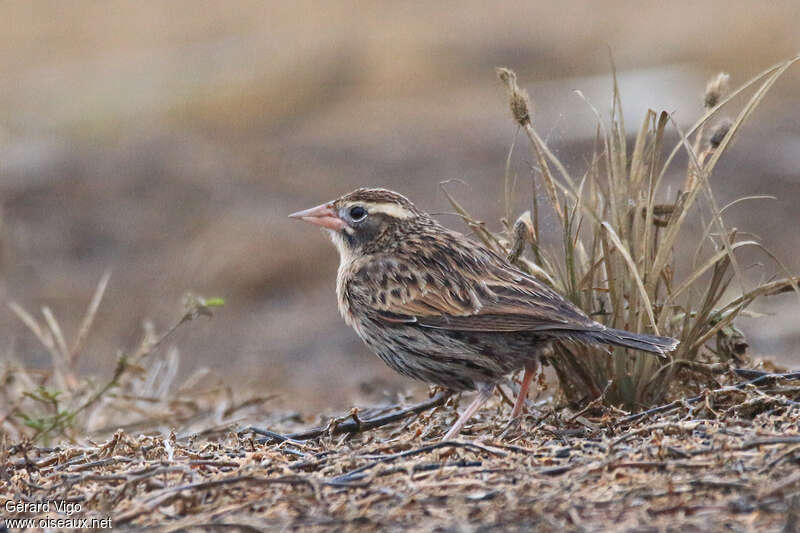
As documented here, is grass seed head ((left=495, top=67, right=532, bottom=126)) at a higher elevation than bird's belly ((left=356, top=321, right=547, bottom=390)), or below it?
higher

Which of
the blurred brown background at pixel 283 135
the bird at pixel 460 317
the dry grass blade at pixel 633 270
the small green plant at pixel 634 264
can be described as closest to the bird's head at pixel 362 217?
the bird at pixel 460 317

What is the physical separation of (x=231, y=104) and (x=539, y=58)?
5.38m

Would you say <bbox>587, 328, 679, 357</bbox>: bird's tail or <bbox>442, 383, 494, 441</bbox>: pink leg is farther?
<bbox>442, 383, 494, 441</bbox>: pink leg

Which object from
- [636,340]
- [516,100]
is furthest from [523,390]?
[516,100]

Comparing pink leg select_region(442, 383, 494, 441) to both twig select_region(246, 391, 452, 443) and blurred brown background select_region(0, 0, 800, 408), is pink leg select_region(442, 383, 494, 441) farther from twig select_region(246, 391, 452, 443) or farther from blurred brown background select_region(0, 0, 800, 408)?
blurred brown background select_region(0, 0, 800, 408)

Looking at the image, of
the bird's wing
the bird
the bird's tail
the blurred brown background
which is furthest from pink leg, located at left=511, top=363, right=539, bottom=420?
the blurred brown background

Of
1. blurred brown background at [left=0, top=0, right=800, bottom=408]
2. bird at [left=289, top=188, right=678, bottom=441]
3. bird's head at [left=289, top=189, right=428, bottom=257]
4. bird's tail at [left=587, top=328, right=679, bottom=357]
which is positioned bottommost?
bird's tail at [left=587, top=328, right=679, bottom=357]

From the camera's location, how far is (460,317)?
566cm

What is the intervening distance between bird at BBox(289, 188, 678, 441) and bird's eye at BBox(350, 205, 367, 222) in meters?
0.31

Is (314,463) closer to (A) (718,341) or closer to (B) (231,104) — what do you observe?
(A) (718,341)

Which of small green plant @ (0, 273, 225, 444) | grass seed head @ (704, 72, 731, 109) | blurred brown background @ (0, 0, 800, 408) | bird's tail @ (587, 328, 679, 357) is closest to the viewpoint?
bird's tail @ (587, 328, 679, 357)

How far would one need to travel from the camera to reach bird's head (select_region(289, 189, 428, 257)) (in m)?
6.48

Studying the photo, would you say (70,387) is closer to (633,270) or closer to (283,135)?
(633,270)

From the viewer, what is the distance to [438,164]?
49.2 ft
